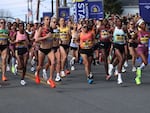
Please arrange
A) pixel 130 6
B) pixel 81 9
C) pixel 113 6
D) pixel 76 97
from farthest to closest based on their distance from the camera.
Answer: pixel 130 6
pixel 113 6
pixel 81 9
pixel 76 97

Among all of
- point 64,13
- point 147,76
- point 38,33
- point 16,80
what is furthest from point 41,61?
point 64,13

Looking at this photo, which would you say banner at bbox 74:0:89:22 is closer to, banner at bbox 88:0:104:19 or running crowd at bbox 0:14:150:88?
banner at bbox 88:0:104:19

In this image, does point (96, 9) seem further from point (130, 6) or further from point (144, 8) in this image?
point (130, 6)

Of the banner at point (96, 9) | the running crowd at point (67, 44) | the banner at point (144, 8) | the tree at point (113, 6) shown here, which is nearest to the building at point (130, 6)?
the tree at point (113, 6)

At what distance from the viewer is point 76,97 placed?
1081 centimetres

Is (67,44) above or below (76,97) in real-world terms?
above

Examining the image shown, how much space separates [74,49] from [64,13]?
17.6 metres

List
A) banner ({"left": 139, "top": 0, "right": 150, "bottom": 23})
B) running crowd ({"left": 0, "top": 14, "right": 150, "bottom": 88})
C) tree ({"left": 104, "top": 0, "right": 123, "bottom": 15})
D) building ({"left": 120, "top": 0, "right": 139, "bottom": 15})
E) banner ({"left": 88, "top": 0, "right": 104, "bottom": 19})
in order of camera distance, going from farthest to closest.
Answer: building ({"left": 120, "top": 0, "right": 139, "bottom": 15})
tree ({"left": 104, "top": 0, "right": 123, "bottom": 15})
banner ({"left": 88, "top": 0, "right": 104, "bottom": 19})
banner ({"left": 139, "top": 0, "right": 150, "bottom": 23})
running crowd ({"left": 0, "top": 14, "right": 150, "bottom": 88})

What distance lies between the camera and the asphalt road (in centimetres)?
934

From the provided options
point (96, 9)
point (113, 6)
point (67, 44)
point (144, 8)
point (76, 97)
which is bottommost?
point (76, 97)

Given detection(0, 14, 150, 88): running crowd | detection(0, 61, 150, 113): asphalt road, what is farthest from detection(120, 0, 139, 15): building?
detection(0, 61, 150, 113): asphalt road

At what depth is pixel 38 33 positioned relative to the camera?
41.3 feet

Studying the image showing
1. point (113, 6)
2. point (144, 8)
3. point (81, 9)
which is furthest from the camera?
point (113, 6)

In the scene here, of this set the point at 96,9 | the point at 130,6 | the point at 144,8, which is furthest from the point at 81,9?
the point at 130,6
